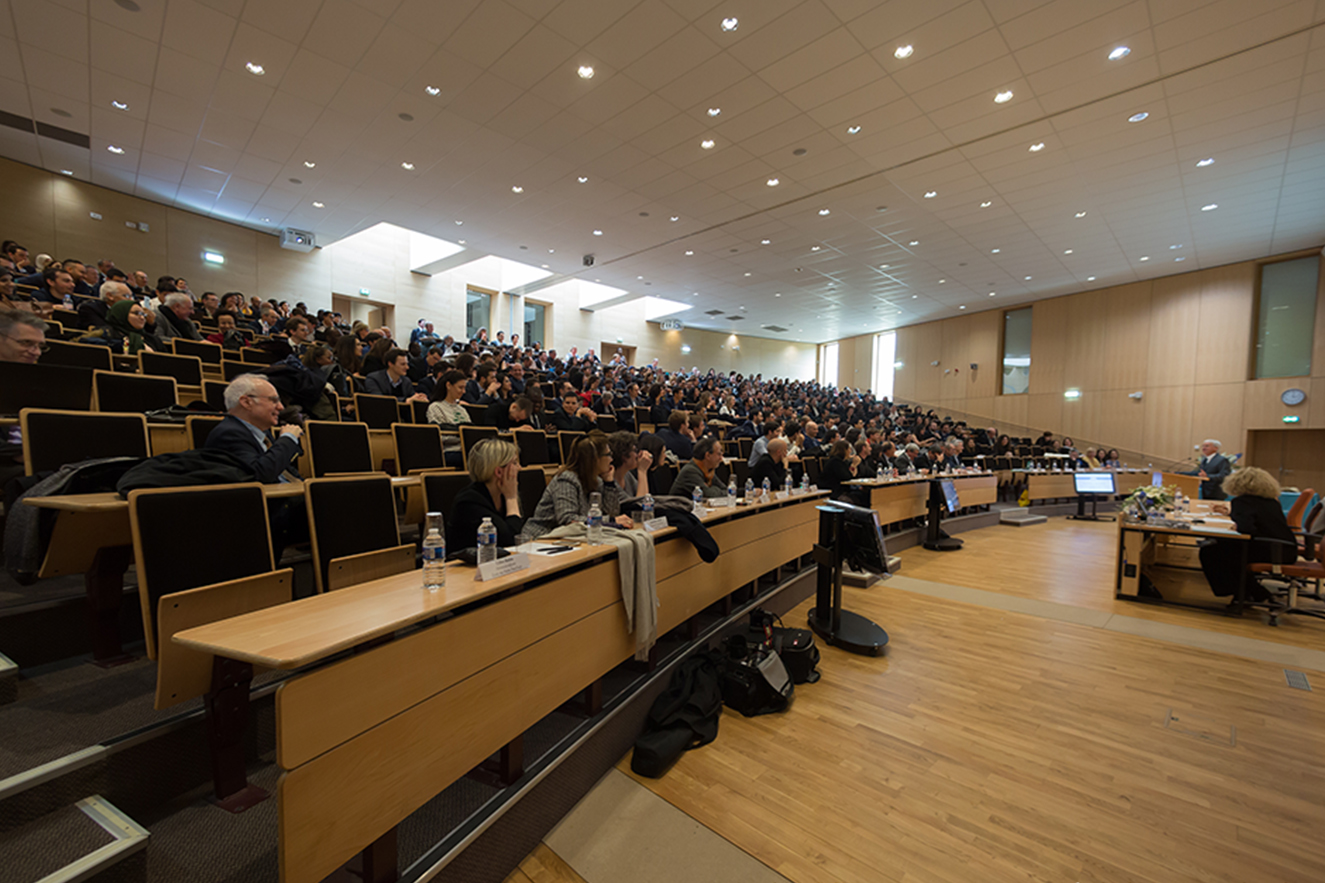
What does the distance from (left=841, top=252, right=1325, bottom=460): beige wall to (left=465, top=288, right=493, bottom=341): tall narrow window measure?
1485 centimetres

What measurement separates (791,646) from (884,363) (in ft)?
64.8

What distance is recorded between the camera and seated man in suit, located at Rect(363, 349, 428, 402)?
4.69m

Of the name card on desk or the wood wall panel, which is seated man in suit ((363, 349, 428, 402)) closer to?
the name card on desk

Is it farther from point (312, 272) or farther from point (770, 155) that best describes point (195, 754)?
point (312, 272)

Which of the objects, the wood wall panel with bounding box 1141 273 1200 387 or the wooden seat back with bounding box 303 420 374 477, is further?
the wood wall panel with bounding box 1141 273 1200 387

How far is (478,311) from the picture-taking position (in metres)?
15.8

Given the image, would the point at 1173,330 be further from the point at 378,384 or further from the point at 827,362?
the point at 378,384

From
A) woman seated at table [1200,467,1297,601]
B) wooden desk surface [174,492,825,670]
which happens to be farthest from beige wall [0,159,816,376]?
woman seated at table [1200,467,1297,601]

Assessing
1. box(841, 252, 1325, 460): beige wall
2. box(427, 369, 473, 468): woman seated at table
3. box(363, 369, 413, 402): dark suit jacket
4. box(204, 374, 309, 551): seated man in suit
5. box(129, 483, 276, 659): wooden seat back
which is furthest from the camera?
box(841, 252, 1325, 460): beige wall

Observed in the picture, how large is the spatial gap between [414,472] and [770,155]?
6468mm

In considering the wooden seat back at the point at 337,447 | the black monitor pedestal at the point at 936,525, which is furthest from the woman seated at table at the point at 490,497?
the black monitor pedestal at the point at 936,525

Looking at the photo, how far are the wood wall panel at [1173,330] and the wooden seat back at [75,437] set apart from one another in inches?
679

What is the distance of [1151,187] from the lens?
7.75 metres

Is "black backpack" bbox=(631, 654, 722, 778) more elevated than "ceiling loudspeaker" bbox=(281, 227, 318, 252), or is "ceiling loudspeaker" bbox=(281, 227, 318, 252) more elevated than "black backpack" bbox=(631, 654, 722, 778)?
"ceiling loudspeaker" bbox=(281, 227, 318, 252)
